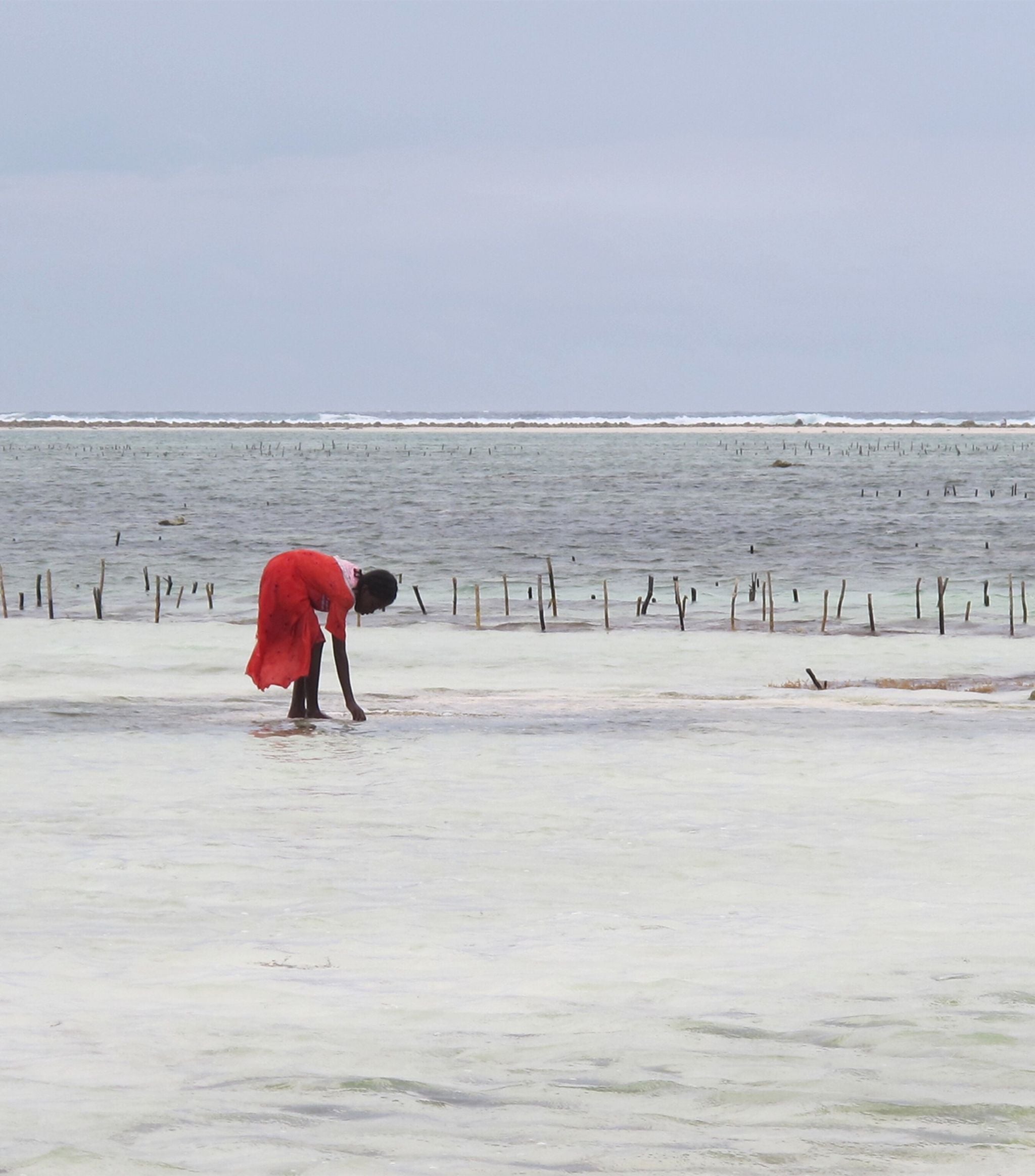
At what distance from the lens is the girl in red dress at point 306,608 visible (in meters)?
10.9

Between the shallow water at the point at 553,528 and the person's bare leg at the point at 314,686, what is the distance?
9.56 metres

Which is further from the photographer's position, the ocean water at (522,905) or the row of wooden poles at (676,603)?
the row of wooden poles at (676,603)

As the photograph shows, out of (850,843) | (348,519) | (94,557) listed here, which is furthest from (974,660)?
(348,519)

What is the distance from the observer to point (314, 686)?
12148 millimetres

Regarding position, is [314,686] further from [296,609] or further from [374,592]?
[374,592]

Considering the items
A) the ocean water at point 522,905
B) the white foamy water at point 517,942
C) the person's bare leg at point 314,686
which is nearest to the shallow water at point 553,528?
the ocean water at point 522,905

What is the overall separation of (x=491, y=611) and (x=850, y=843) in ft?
51.7

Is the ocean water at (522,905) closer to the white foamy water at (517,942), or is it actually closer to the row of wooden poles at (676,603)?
the white foamy water at (517,942)

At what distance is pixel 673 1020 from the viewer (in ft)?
16.2

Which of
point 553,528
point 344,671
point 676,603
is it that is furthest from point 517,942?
point 553,528

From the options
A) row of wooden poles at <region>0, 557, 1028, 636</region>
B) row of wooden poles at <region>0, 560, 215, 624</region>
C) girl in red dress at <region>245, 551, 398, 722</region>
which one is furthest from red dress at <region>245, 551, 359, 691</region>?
row of wooden poles at <region>0, 560, 215, 624</region>

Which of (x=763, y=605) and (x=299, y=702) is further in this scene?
(x=763, y=605)

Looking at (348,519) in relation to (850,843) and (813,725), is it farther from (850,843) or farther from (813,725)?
(850,843)

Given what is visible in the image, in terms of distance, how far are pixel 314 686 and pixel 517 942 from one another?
6.28 m
